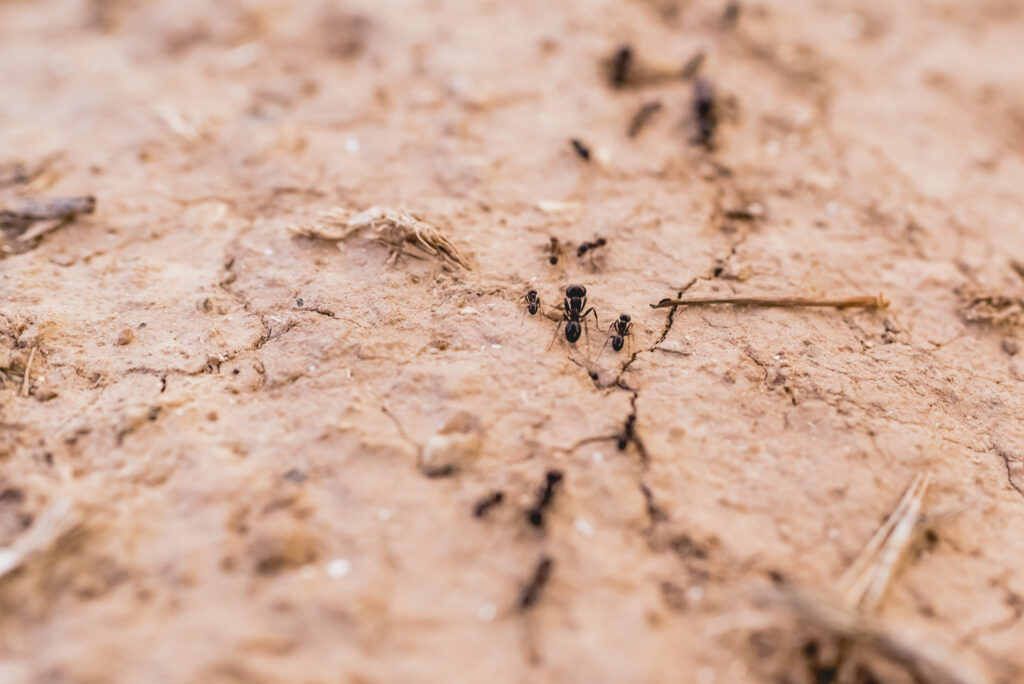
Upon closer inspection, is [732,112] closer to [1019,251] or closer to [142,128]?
[1019,251]

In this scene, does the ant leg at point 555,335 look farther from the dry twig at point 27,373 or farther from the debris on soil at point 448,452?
the dry twig at point 27,373

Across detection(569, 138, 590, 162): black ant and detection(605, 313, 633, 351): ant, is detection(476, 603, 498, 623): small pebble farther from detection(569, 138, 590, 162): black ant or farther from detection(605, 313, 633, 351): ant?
detection(569, 138, 590, 162): black ant

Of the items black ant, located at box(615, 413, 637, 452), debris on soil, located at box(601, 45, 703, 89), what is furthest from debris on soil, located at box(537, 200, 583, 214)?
black ant, located at box(615, 413, 637, 452)

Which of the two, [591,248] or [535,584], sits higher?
[591,248]

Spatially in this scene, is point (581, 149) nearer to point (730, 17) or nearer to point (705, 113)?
point (705, 113)

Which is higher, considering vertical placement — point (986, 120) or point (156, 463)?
point (986, 120)

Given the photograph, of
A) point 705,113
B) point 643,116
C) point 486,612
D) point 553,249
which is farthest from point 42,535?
point 705,113

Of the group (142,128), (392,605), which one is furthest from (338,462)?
(142,128)
